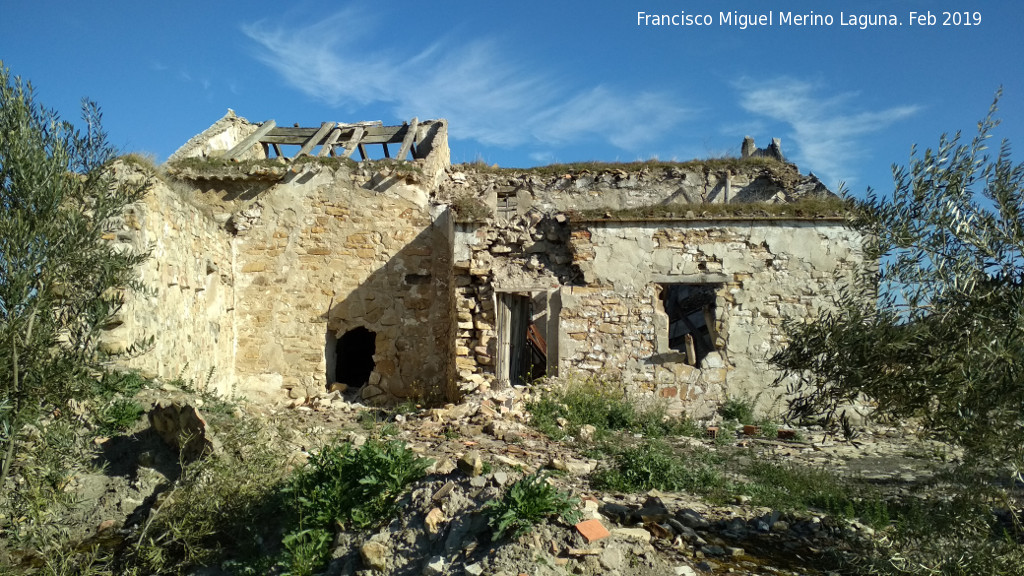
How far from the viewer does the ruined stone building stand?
11.7 m

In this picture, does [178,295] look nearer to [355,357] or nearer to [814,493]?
[355,357]

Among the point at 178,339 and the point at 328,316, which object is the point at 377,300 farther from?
the point at 178,339

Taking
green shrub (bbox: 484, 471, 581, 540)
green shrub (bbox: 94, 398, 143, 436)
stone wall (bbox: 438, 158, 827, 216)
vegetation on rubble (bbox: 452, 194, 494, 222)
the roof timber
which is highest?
the roof timber

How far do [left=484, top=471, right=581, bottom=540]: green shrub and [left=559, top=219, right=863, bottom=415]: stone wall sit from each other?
6135mm

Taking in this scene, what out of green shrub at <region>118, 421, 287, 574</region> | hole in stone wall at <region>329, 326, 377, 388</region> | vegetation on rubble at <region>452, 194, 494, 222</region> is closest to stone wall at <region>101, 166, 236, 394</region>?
green shrub at <region>118, 421, 287, 574</region>

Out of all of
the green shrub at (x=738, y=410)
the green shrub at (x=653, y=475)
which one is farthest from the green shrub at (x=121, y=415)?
the green shrub at (x=738, y=410)

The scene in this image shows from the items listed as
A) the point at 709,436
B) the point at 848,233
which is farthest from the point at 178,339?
the point at 848,233

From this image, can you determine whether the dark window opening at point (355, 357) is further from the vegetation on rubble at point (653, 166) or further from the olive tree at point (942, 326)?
the olive tree at point (942, 326)

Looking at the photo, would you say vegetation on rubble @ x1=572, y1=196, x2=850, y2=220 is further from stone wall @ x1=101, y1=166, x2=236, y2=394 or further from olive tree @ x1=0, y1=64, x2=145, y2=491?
olive tree @ x1=0, y1=64, x2=145, y2=491

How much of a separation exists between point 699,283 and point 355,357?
7.75 metres

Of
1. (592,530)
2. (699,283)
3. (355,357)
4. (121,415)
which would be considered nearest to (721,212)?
(699,283)

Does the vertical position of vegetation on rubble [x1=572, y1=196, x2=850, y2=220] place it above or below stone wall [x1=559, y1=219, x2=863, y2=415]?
above

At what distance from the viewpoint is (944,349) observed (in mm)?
Answer: 4738

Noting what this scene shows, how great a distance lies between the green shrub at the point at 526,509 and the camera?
532 cm
